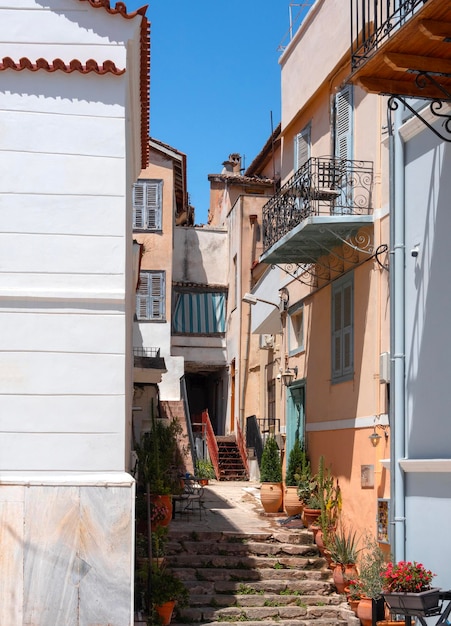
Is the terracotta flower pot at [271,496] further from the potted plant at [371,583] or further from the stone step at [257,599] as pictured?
the potted plant at [371,583]

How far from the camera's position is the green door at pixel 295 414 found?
56.2 ft

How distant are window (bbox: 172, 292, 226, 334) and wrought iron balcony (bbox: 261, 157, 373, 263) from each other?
15113 mm

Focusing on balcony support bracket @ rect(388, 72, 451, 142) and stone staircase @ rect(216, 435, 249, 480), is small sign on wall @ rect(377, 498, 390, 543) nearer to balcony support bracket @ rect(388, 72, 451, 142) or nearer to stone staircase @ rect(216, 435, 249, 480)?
balcony support bracket @ rect(388, 72, 451, 142)

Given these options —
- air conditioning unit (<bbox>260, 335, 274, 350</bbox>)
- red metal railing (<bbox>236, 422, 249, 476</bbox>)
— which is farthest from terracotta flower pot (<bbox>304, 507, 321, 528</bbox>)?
red metal railing (<bbox>236, 422, 249, 476</bbox>)

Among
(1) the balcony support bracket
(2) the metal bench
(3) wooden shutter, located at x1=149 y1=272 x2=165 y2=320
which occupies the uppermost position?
(1) the balcony support bracket

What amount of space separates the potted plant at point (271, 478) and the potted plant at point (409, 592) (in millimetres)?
8406

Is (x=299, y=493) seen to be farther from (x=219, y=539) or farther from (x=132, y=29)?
(x=132, y=29)

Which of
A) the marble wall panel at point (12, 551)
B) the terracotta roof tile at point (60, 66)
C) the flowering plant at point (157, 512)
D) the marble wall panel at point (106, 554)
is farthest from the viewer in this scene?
the flowering plant at point (157, 512)

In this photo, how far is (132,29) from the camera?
34.8 feet

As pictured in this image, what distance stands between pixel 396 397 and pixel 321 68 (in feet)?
21.6

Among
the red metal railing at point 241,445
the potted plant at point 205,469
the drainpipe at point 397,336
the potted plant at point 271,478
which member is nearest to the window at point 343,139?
the drainpipe at point 397,336

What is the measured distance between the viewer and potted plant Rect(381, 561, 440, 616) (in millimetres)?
8086

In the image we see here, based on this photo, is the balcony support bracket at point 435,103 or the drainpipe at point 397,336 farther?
the drainpipe at point 397,336

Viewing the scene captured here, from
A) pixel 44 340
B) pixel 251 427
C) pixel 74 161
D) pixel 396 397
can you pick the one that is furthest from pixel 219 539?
pixel 251 427
